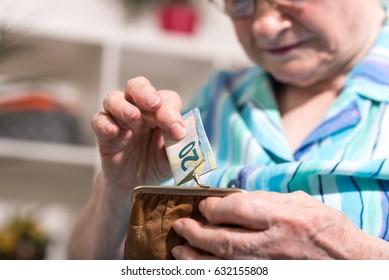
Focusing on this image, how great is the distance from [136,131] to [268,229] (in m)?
0.32

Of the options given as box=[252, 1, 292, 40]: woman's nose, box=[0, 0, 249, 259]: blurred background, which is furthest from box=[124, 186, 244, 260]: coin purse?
box=[0, 0, 249, 259]: blurred background

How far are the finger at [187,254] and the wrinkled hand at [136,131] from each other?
0.52ft

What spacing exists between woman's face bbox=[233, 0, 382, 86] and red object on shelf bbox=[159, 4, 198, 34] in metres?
1.39

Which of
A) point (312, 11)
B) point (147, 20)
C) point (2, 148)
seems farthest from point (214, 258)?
point (147, 20)

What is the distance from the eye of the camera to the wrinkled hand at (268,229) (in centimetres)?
67

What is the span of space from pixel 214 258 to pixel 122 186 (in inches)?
13.1

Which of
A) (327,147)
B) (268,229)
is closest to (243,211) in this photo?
(268,229)

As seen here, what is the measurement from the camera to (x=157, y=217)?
2.45 ft

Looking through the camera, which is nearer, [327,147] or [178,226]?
[178,226]

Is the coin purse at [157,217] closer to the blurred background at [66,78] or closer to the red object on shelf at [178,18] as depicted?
the blurred background at [66,78]

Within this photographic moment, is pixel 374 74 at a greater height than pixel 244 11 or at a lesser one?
lesser

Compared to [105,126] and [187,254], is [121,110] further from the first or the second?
[187,254]

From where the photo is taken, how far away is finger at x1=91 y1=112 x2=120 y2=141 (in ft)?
2.89

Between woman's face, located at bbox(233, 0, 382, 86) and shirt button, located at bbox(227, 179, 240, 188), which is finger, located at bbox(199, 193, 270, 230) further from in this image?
woman's face, located at bbox(233, 0, 382, 86)
